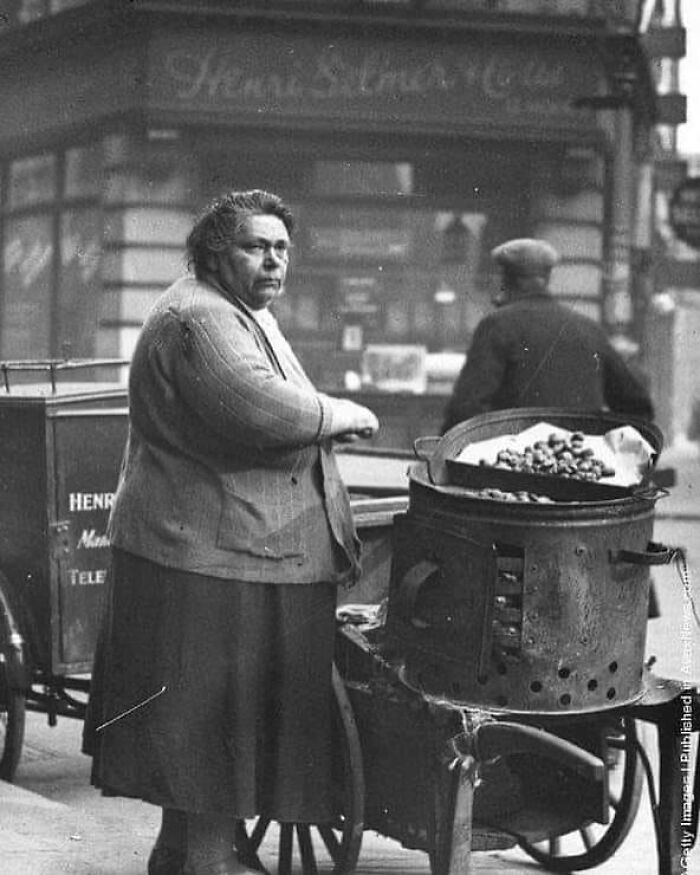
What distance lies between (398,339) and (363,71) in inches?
108

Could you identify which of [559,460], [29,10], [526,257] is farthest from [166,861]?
[29,10]

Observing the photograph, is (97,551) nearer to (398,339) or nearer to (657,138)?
(398,339)

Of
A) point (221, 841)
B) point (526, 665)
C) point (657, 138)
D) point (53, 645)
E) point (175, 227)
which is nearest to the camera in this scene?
point (526, 665)

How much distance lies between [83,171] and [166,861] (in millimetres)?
12639

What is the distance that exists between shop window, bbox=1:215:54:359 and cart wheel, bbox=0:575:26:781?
1126 cm

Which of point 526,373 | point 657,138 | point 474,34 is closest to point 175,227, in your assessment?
point 474,34

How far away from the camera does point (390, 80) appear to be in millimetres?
16219

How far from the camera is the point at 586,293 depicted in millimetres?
16484

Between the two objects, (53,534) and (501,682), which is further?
(53,534)

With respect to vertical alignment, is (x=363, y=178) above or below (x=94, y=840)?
above

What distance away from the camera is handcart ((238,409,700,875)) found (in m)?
3.70

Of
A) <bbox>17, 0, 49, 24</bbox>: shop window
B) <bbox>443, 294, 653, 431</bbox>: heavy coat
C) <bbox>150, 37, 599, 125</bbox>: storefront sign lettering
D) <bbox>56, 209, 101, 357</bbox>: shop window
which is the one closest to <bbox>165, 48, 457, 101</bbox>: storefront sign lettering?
<bbox>150, 37, 599, 125</bbox>: storefront sign lettering

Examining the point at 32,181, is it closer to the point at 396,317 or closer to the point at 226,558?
the point at 396,317

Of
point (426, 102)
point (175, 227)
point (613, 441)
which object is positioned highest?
point (426, 102)
